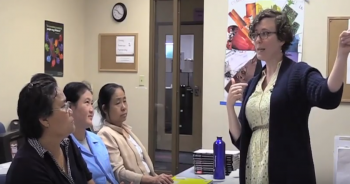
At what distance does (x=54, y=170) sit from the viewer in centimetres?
174

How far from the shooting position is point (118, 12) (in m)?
5.43

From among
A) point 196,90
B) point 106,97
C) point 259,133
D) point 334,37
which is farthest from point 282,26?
point 196,90

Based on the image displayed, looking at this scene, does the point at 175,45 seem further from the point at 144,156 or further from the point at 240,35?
the point at 144,156

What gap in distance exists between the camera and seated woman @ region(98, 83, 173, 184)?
254 cm

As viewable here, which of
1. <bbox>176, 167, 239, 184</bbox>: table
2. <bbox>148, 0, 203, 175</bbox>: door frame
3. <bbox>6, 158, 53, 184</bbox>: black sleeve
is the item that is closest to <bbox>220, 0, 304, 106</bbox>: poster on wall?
<bbox>148, 0, 203, 175</bbox>: door frame

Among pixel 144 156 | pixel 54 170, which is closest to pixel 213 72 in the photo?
pixel 144 156

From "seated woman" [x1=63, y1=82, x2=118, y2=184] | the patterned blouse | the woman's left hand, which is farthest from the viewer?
"seated woman" [x1=63, y1=82, x2=118, y2=184]

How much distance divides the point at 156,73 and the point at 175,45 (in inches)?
17.5

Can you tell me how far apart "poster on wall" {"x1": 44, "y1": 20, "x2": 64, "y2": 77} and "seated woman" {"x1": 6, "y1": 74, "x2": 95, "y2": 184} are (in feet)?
10.7

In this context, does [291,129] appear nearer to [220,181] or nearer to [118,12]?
[220,181]

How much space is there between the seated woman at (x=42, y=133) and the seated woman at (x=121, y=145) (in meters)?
0.75

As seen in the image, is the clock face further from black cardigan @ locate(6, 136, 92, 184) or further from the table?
black cardigan @ locate(6, 136, 92, 184)

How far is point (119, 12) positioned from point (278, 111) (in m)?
3.96

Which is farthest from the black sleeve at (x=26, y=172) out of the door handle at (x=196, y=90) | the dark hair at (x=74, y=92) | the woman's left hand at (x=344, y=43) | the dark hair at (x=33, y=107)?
the door handle at (x=196, y=90)
